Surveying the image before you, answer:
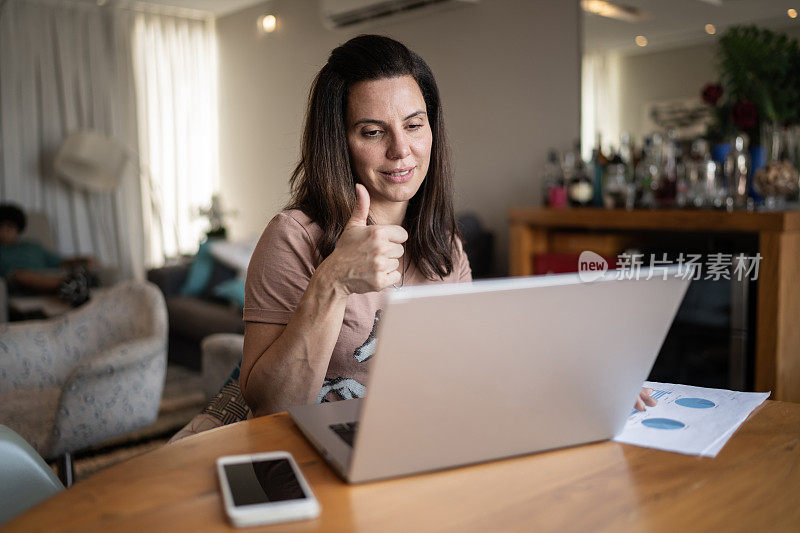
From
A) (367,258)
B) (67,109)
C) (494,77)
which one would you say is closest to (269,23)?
(494,77)

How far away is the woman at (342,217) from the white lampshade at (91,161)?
4.67m

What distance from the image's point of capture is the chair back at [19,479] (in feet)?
3.09

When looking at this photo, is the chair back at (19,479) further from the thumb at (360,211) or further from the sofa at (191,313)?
the sofa at (191,313)

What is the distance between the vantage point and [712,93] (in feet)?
9.35

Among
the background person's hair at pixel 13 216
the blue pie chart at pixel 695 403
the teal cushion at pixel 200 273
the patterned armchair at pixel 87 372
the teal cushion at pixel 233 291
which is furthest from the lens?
the background person's hair at pixel 13 216

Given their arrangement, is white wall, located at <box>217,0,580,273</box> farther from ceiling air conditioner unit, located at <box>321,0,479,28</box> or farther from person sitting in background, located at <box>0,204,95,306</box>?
person sitting in background, located at <box>0,204,95,306</box>

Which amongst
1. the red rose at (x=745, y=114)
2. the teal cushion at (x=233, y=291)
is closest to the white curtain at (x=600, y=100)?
the red rose at (x=745, y=114)

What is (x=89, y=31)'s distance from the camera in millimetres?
5684

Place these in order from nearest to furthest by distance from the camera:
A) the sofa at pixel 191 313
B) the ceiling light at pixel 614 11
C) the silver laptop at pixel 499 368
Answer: the silver laptop at pixel 499 368 < the ceiling light at pixel 614 11 < the sofa at pixel 191 313

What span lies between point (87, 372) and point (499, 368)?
4.72 ft

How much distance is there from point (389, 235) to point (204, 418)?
540 mm

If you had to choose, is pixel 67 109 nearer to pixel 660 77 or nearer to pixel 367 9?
pixel 367 9

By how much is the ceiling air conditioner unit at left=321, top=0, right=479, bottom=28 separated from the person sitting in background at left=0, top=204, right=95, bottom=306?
2.14m

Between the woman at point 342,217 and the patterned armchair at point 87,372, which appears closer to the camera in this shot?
Answer: the woman at point 342,217
